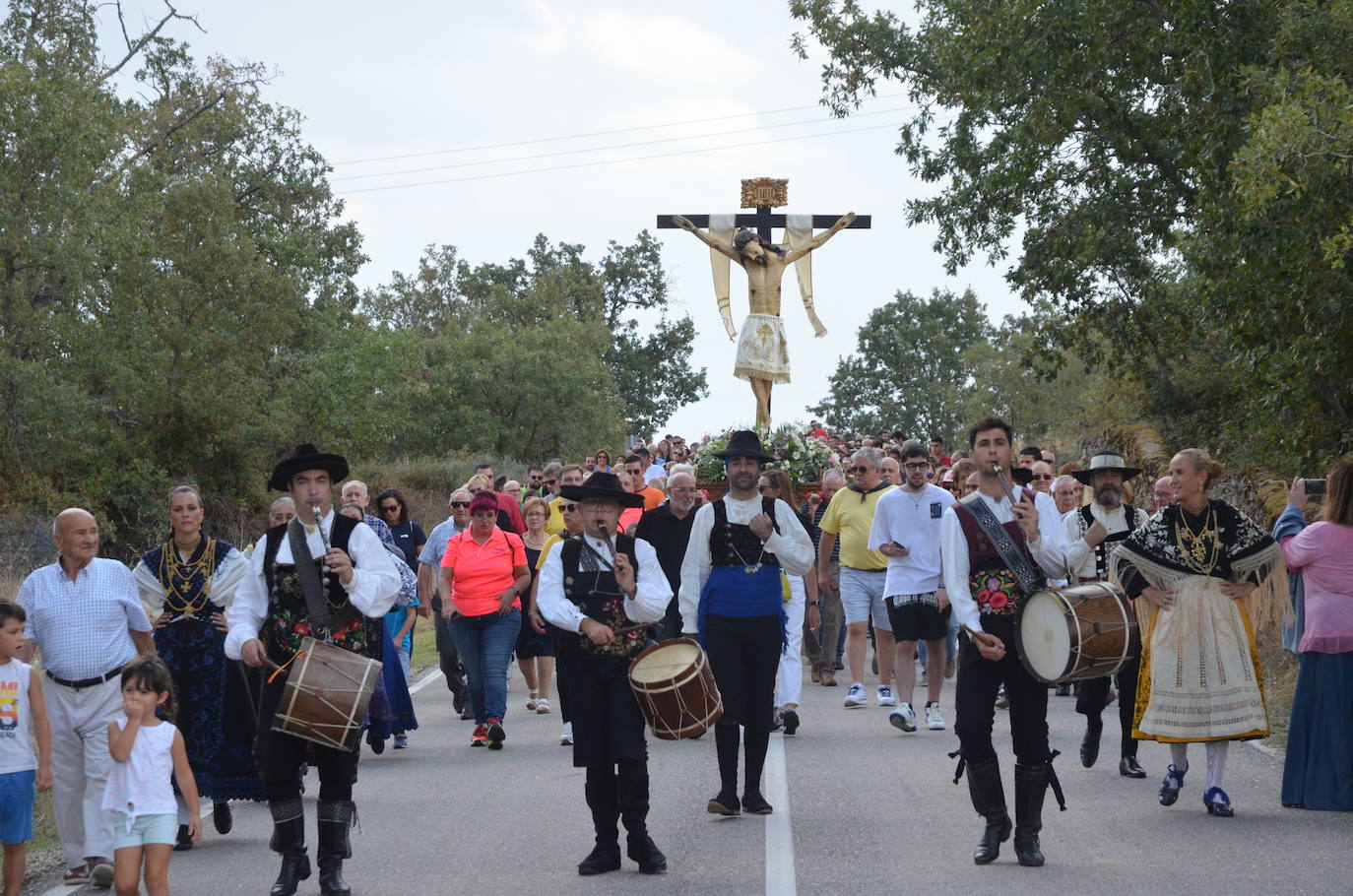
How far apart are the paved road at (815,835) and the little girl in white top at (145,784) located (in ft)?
2.79

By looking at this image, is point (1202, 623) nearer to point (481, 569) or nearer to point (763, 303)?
point (481, 569)

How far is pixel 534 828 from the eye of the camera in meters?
9.18

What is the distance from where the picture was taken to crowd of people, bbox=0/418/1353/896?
7586mm

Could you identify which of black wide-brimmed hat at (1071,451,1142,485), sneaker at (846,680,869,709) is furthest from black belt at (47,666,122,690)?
sneaker at (846,680,869,709)

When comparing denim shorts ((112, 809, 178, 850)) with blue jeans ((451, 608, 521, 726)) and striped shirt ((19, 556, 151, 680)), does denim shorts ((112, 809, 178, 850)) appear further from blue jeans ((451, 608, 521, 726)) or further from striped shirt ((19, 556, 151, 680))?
blue jeans ((451, 608, 521, 726))

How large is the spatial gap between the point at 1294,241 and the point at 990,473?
314 inches

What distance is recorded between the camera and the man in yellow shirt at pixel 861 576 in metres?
14.1

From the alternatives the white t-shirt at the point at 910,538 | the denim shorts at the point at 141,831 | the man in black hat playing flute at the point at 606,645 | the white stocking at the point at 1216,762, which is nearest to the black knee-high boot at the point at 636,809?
the man in black hat playing flute at the point at 606,645

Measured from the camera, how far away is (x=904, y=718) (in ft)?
41.0

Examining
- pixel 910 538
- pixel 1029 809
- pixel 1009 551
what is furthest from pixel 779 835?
pixel 910 538

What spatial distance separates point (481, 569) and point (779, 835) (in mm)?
4761

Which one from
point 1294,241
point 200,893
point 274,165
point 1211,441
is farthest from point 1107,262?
point 274,165

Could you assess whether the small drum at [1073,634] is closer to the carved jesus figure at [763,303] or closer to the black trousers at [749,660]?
the black trousers at [749,660]

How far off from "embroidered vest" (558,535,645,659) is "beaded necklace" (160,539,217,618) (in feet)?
7.16
